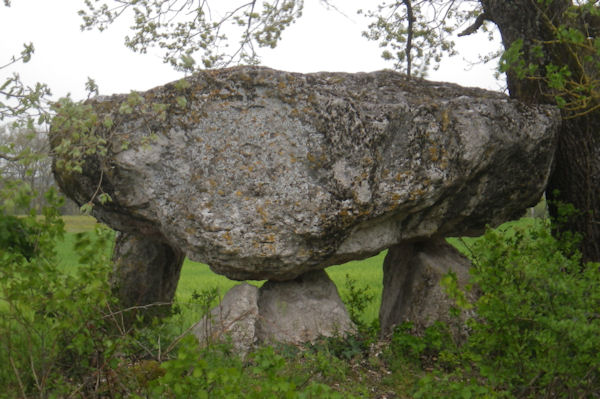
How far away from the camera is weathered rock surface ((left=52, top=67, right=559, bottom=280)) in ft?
16.2

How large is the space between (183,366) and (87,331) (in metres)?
0.73

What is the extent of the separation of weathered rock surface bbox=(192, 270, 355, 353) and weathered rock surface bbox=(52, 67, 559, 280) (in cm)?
33

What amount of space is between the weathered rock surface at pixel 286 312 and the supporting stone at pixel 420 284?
0.78m

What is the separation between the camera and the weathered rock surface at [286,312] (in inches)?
208

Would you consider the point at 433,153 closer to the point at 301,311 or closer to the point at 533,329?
the point at 301,311

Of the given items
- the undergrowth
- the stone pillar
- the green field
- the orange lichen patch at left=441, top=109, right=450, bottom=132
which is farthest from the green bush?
the stone pillar

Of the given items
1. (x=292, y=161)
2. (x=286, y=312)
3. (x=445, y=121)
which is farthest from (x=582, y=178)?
(x=286, y=312)

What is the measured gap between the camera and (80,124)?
360 centimetres

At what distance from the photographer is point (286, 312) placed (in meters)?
5.59

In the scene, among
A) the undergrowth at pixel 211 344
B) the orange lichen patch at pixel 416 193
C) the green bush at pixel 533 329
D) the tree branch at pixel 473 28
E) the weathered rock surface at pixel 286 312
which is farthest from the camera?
the tree branch at pixel 473 28

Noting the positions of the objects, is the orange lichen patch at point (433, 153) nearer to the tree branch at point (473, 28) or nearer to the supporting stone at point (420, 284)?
the supporting stone at point (420, 284)

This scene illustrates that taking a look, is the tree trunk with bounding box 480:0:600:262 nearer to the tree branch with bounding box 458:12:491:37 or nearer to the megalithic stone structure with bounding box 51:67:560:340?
the megalithic stone structure with bounding box 51:67:560:340

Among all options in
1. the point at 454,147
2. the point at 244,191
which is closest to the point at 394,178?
the point at 454,147

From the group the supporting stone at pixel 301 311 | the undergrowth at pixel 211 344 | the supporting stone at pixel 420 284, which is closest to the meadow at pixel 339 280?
the supporting stone at pixel 420 284
